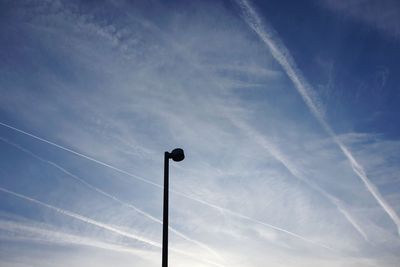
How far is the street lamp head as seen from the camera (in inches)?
378

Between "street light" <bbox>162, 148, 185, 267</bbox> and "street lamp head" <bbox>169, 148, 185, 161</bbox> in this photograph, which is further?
"street lamp head" <bbox>169, 148, 185, 161</bbox>

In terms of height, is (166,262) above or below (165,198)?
below

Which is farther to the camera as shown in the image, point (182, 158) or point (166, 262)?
point (182, 158)

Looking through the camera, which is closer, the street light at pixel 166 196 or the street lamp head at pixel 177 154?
the street light at pixel 166 196

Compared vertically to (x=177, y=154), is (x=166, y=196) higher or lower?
lower

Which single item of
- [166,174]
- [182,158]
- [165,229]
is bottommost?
[165,229]

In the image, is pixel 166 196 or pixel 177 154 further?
pixel 177 154

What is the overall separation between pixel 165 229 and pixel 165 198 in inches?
31.3

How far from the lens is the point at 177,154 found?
9.61m

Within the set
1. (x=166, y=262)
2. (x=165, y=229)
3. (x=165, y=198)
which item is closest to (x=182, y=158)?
(x=165, y=198)

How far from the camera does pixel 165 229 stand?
8.27 meters

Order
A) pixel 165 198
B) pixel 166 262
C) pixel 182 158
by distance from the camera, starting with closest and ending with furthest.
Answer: pixel 166 262 < pixel 165 198 < pixel 182 158

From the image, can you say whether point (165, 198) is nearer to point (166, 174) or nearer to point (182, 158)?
point (166, 174)

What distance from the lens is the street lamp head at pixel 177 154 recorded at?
378 inches
